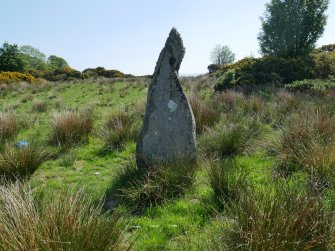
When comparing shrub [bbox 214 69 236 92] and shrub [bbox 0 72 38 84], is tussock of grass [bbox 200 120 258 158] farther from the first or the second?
shrub [bbox 0 72 38 84]

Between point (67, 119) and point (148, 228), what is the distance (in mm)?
4292

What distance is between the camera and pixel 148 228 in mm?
3701

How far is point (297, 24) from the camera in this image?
2731 cm

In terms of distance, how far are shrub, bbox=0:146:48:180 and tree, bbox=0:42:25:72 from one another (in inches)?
1288

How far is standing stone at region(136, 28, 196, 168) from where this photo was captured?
5094mm

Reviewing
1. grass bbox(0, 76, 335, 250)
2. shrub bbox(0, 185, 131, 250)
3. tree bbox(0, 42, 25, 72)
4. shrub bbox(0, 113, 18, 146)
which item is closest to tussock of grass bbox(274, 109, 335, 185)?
grass bbox(0, 76, 335, 250)

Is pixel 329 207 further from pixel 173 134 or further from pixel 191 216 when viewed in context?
pixel 173 134

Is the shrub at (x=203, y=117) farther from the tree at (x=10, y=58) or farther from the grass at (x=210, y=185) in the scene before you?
the tree at (x=10, y=58)

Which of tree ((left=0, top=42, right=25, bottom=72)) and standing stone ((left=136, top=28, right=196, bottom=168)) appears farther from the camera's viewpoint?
tree ((left=0, top=42, right=25, bottom=72))

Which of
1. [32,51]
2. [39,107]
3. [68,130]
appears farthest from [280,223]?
[32,51]

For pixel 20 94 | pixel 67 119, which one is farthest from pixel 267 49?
pixel 67 119

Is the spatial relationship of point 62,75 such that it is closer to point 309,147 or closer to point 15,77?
point 15,77

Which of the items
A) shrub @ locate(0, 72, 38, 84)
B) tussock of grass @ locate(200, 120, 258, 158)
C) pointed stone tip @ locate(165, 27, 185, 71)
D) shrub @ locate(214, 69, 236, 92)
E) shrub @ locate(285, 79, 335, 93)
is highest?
shrub @ locate(0, 72, 38, 84)

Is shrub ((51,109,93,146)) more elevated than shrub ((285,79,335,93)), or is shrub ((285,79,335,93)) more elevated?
shrub ((285,79,335,93))
